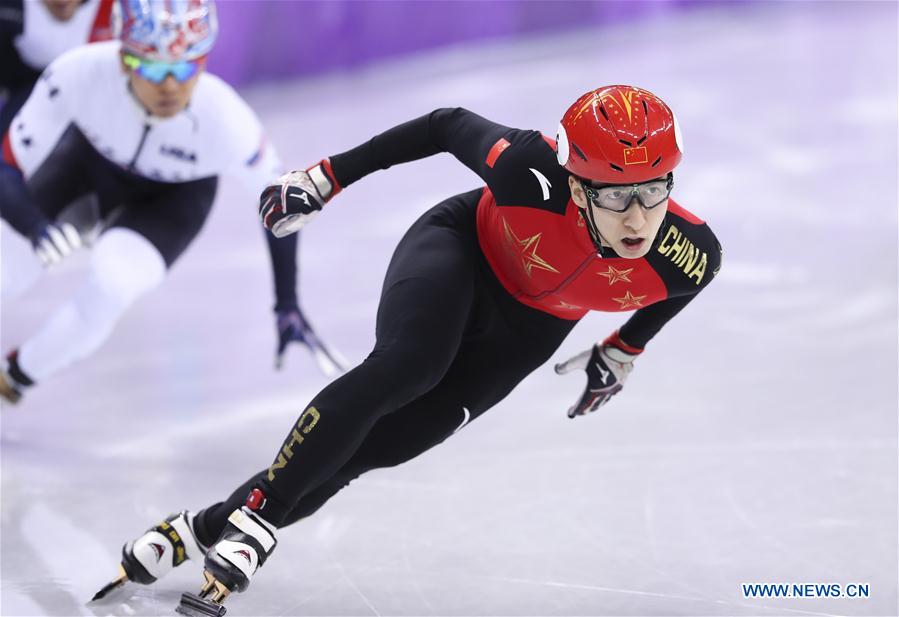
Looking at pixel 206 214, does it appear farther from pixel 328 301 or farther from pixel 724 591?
pixel 724 591

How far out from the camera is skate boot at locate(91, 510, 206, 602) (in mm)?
3623

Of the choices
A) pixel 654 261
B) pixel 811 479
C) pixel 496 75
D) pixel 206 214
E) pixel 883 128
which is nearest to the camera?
pixel 654 261

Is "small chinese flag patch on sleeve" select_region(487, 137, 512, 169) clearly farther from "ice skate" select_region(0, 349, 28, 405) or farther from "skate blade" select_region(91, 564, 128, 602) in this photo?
"ice skate" select_region(0, 349, 28, 405)

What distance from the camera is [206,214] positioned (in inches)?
208

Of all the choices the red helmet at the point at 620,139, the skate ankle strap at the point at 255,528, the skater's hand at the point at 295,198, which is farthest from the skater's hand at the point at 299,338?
the red helmet at the point at 620,139

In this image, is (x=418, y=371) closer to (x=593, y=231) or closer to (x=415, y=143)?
(x=593, y=231)

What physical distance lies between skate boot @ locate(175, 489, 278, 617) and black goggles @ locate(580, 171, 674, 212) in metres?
1.10

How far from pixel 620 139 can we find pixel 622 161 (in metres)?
0.05

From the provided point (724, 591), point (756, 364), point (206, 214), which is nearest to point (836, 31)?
point (756, 364)

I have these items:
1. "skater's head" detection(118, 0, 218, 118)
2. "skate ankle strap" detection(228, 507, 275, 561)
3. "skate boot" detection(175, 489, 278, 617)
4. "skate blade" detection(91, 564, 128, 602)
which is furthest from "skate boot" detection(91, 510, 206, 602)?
"skater's head" detection(118, 0, 218, 118)

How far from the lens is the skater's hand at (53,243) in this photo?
4430mm

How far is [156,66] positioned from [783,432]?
2.64 m

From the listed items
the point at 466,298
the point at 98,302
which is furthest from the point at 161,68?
the point at 466,298

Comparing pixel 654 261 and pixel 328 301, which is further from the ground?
pixel 654 261
